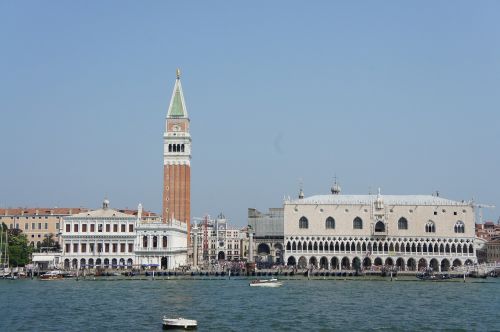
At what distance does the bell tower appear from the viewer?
332ft

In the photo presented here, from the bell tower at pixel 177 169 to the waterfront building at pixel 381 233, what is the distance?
48.5 feet

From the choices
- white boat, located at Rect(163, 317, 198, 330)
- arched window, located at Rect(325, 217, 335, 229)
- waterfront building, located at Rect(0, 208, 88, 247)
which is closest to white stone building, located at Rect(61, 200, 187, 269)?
arched window, located at Rect(325, 217, 335, 229)

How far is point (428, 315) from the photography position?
45.3 m

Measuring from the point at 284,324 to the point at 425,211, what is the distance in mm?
55404

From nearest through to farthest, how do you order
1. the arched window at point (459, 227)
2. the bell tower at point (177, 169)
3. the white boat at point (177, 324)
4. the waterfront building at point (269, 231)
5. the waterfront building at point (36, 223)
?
the white boat at point (177, 324), the arched window at point (459, 227), the bell tower at point (177, 169), the waterfront building at point (36, 223), the waterfront building at point (269, 231)

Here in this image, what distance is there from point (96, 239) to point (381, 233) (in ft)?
109

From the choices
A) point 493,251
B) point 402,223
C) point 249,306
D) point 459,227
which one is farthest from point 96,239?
point 493,251

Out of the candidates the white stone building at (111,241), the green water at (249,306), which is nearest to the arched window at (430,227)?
the green water at (249,306)

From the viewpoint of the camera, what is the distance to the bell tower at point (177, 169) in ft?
332

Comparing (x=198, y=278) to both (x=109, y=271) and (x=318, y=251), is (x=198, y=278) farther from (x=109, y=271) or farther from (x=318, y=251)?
(x=318, y=251)

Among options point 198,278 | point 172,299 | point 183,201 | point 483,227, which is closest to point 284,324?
point 172,299

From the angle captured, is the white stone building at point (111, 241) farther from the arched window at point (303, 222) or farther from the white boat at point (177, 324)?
the white boat at point (177, 324)

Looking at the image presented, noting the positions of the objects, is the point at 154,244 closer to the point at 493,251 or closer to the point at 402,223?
the point at 402,223

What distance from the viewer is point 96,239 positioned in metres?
86.2
